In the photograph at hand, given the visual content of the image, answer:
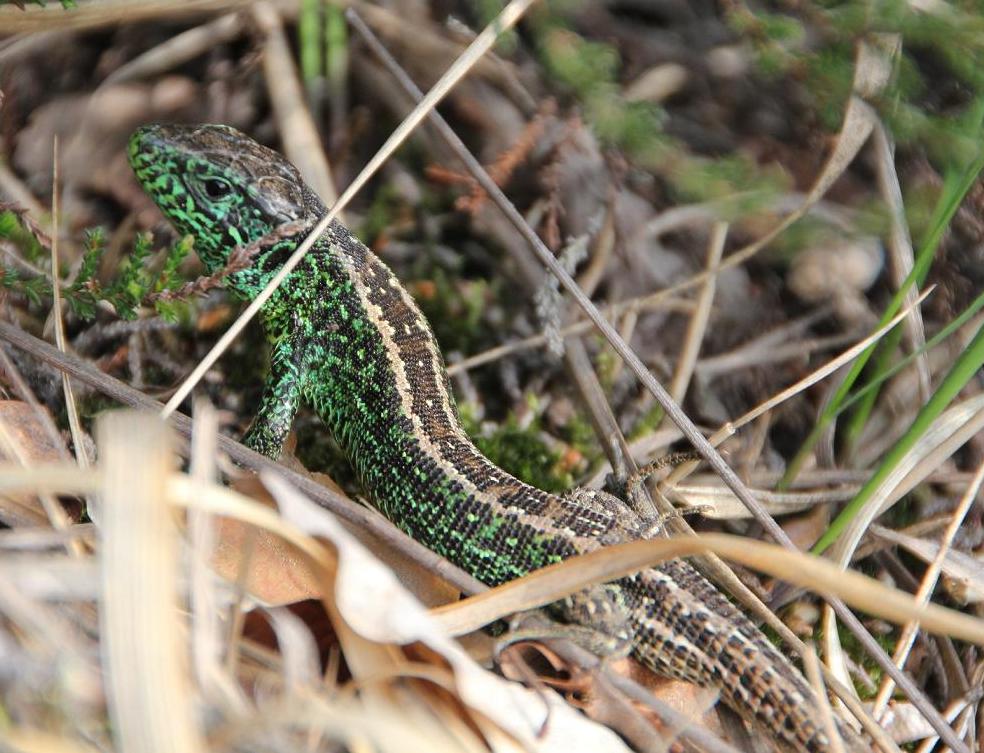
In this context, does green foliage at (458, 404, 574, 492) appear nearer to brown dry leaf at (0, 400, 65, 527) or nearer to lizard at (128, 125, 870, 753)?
lizard at (128, 125, 870, 753)

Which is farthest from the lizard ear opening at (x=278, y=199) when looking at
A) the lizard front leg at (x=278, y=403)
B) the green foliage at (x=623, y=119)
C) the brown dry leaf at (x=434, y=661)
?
the brown dry leaf at (x=434, y=661)

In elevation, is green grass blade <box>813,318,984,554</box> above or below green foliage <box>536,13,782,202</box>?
below

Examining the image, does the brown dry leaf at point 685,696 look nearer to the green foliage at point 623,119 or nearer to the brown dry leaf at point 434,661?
the brown dry leaf at point 434,661

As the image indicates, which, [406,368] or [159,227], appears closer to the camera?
[406,368]

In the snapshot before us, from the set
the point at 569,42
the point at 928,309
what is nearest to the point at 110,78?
the point at 569,42

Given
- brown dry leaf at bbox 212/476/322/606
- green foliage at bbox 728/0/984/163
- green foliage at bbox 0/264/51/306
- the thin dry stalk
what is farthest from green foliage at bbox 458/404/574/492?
the thin dry stalk

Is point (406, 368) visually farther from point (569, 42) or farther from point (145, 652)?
point (145, 652)

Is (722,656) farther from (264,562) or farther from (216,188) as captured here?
(216,188)
